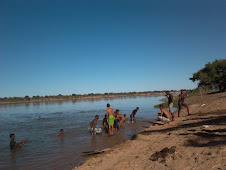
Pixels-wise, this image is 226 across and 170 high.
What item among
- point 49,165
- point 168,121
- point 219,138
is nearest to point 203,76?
point 168,121

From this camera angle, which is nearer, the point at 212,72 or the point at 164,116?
the point at 164,116

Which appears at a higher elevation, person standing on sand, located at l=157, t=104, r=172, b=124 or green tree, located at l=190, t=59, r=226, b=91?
green tree, located at l=190, t=59, r=226, b=91

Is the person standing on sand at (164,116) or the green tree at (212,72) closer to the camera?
the person standing on sand at (164,116)

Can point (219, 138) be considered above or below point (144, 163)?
above

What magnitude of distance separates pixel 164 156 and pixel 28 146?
7.34m

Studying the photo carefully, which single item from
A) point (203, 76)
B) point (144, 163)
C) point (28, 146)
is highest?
point (203, 76)

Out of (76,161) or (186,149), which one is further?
(76,161)

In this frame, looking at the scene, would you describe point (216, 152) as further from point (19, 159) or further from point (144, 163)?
point (19, 159)

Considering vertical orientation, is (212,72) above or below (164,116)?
above

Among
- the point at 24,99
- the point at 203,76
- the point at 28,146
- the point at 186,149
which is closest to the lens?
the point at 186,149

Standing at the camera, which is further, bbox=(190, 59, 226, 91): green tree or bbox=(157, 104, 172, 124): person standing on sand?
bbox=(190, 59, 226, 91): green tree

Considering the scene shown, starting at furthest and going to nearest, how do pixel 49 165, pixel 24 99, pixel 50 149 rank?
pixel 24 99, pixel 50 149, pixel 49 165

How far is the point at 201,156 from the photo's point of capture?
449 cm

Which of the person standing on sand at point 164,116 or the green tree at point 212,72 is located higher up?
the green tree at point 212,72
